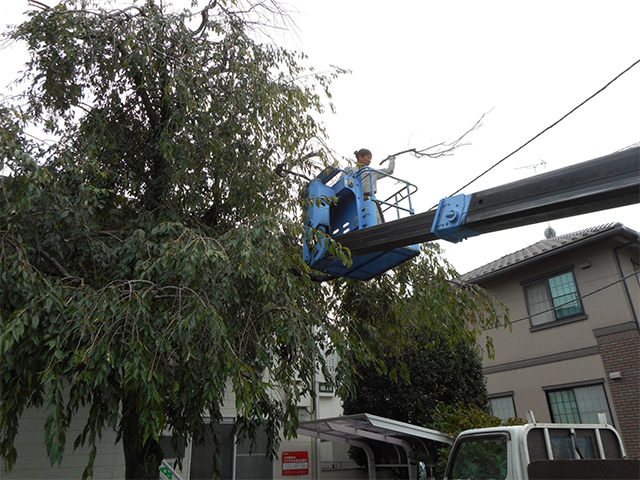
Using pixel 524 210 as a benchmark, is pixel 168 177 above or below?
above

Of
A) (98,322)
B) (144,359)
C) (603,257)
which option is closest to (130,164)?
(98,322)

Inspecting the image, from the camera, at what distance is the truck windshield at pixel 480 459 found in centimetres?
565

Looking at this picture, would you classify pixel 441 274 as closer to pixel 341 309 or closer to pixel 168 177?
pixel 341 309

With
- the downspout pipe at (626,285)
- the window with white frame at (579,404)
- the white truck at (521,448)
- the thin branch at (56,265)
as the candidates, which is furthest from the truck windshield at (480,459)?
the window with white frame at (579,404)

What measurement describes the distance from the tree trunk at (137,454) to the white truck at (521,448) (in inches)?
156

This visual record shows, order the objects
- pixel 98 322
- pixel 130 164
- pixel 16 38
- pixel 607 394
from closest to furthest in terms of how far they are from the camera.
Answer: pixel 98 322 < pixel 16 38 < pixel 130 164 < pixel 607 394

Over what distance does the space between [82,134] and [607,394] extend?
1306 centimetres

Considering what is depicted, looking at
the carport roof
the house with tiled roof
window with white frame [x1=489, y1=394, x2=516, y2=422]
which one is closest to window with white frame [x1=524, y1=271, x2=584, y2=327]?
the house with tiled roof

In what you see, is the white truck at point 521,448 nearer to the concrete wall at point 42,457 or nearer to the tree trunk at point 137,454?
the tree trunk at point 137,454

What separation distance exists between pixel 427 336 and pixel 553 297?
608cm

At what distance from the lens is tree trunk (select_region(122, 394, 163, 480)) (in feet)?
21.0

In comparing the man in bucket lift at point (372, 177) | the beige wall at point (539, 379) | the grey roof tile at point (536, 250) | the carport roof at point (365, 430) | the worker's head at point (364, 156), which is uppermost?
the grey roof tile at point (536, 250)

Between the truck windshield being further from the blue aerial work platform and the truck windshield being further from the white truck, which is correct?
the blue aerial work platform

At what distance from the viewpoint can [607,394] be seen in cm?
1220
